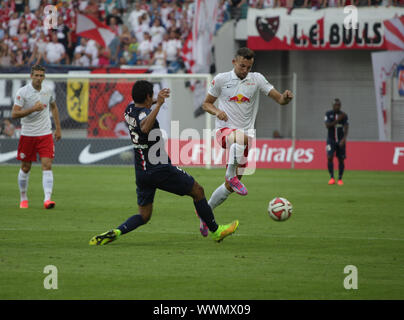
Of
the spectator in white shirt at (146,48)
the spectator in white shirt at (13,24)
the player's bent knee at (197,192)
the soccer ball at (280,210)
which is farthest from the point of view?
the spectator in white shirt at (13,24)

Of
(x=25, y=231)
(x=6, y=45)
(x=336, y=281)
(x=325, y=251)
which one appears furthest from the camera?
(x=6, y=45)

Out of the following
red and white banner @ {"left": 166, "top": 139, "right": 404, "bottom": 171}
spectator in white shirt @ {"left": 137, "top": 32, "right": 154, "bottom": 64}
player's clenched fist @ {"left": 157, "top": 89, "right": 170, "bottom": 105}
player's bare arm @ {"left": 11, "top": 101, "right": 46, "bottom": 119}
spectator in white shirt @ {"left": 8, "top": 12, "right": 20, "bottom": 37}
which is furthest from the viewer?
spectator in white shirt @ {"left": 8, "top": 12, "right": 20, "bottom": 37}

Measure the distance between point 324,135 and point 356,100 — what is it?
1.95 m

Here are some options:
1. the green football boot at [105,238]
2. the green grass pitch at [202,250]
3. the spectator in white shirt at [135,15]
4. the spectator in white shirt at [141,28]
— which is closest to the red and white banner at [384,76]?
the spectator in white shirt at [141,28]

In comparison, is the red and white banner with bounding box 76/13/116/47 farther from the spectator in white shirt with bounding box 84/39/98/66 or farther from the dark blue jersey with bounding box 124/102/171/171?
the dark blue jersey with bounding box 124/102/171/171

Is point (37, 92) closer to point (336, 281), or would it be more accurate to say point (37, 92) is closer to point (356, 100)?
point (336, 281)

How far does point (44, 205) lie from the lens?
13594mm

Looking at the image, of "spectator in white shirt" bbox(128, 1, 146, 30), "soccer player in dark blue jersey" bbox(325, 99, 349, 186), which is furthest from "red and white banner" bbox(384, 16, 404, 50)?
"spectator in white shirt" bbox(128, 1, 146, 30)

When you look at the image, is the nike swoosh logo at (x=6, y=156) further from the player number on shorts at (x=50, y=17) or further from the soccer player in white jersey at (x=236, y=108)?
the soccer player in white jersey at (x=236, y=108)

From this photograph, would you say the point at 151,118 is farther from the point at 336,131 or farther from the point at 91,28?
the point at 91,28

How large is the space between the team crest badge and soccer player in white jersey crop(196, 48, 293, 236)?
18.7 metres

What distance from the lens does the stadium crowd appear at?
28125 mm

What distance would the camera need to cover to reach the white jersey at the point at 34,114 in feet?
43.2
